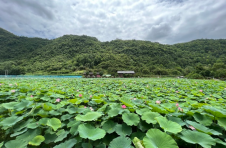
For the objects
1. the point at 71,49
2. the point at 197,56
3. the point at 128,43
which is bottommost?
the point at 197,56

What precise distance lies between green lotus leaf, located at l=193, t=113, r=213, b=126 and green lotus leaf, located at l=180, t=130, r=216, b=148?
28cm

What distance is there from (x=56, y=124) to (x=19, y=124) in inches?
21.5

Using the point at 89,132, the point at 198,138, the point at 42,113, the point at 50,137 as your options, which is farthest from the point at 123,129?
the point at 42,113

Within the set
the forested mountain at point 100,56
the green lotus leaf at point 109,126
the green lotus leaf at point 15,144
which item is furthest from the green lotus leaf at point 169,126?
the forested mountain at point 100,56

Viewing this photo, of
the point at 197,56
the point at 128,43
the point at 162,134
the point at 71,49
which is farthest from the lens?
the point at 128,43

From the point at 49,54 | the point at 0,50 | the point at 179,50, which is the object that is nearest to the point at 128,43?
the point at 179,50

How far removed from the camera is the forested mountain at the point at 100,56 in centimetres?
5403

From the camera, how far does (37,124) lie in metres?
1.21

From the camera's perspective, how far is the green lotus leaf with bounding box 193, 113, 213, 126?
1.09 m

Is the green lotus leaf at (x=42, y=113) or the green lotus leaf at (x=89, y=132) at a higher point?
the green lotus leaf at (x=89, y=132)

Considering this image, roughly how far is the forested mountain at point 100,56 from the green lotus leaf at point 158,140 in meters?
47.7

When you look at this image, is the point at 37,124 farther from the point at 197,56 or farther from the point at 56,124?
the point at 197,56

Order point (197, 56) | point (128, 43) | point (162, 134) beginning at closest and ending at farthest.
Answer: point (162, 134), point (197, 56), point (128, 43)

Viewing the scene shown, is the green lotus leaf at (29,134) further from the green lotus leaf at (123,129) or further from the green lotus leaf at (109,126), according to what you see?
the green lotus leaf at (123,129)
